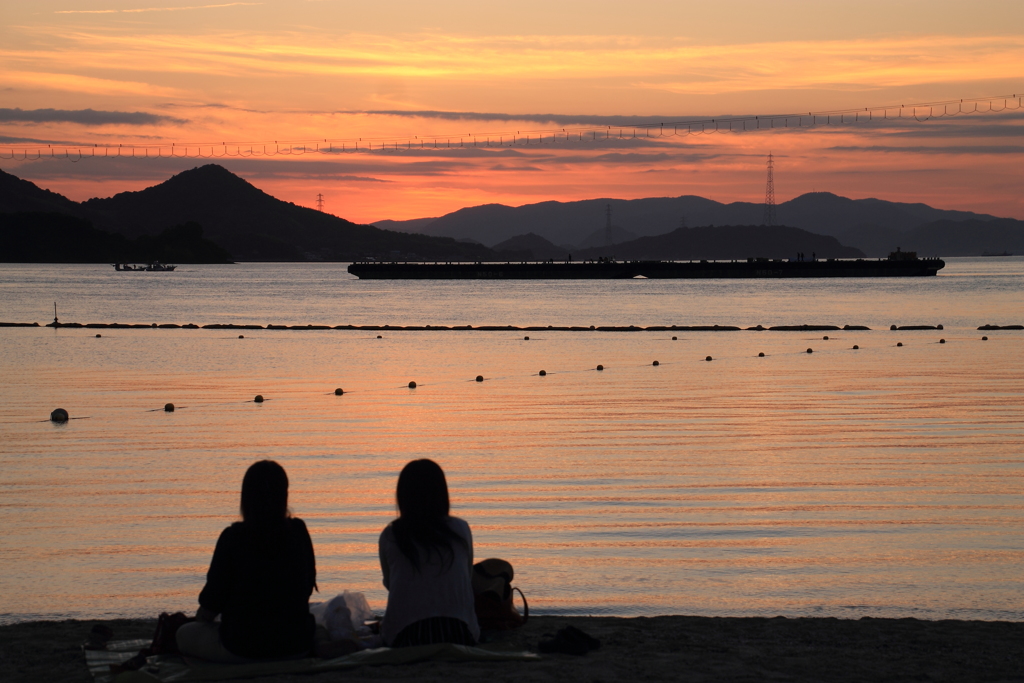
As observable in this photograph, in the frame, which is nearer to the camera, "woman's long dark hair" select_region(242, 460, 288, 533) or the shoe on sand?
"woman's long dark hair" select_region(242, 460, 288, 533)

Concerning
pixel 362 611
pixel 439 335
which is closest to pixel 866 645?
pixel 362 611

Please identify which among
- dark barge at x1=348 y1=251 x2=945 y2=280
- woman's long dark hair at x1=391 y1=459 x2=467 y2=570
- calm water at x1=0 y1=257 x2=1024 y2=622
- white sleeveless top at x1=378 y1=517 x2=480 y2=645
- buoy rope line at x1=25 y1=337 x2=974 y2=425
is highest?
dark barge at x1=348 y1=251 x2=945 y2=280

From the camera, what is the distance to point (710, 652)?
6051mm

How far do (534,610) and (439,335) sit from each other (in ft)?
120

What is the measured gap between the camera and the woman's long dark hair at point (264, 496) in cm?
534

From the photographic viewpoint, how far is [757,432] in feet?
53.1

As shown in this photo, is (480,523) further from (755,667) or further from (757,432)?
(757,432)

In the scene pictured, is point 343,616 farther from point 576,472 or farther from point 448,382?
point 448,382

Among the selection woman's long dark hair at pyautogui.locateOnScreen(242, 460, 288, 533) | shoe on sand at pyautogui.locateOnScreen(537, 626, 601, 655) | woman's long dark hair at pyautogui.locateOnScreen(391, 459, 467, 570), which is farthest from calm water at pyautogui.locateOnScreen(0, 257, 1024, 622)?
woman's long dark hair at pyautogui.locateOnScreen(242, 460, 288, 533)

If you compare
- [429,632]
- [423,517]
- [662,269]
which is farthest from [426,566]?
[662,269]

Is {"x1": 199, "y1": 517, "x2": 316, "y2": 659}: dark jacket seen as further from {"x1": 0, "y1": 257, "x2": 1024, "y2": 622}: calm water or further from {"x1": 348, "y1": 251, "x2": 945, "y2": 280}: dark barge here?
{"x1": 348, "y1": 251, "x2": 945, "y2": 280}: dark barge

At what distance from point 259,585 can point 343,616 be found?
2.32 feet

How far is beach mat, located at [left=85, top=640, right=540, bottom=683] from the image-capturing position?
5594 millimetres

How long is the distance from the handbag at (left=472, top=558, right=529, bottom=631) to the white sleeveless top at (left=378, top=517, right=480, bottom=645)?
1.68ft
